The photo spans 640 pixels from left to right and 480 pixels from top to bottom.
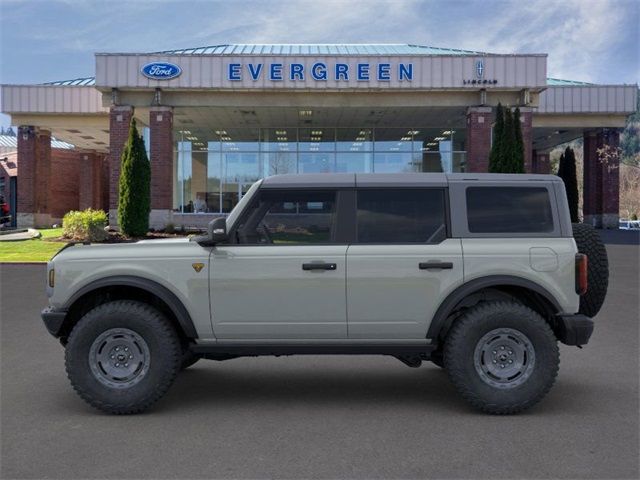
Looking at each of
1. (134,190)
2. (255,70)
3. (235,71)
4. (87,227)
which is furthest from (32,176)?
(255,70)

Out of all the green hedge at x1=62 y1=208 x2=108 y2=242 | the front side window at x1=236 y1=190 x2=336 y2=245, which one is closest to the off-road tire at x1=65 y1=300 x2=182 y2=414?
the front side window at x1=236 y1=190 x2=336 y2=245

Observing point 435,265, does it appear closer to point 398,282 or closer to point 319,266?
point 398,282

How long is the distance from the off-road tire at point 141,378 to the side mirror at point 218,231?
83cm

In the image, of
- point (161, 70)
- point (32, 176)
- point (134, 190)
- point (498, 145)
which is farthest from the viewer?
point (32, 176)

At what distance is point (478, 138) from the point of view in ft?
91.0

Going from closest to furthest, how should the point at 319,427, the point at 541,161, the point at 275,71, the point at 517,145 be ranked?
the point at 319,427 < the point at 517,145 < the point at 275,71 < the point at 541,161

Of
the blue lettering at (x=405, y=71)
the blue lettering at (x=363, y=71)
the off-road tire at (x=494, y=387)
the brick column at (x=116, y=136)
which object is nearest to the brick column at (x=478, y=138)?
the blue lettering at (x=405, y=71)

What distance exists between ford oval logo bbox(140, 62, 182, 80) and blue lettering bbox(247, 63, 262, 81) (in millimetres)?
3104

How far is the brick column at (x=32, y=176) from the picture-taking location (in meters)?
34.2

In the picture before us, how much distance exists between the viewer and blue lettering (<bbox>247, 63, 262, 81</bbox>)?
26.9 metres

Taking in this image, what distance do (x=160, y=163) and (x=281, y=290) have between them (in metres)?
24.0

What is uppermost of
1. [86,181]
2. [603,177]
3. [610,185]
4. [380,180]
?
[86,181]

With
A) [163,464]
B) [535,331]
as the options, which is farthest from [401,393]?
[163,464]

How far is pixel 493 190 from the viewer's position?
211 inches
